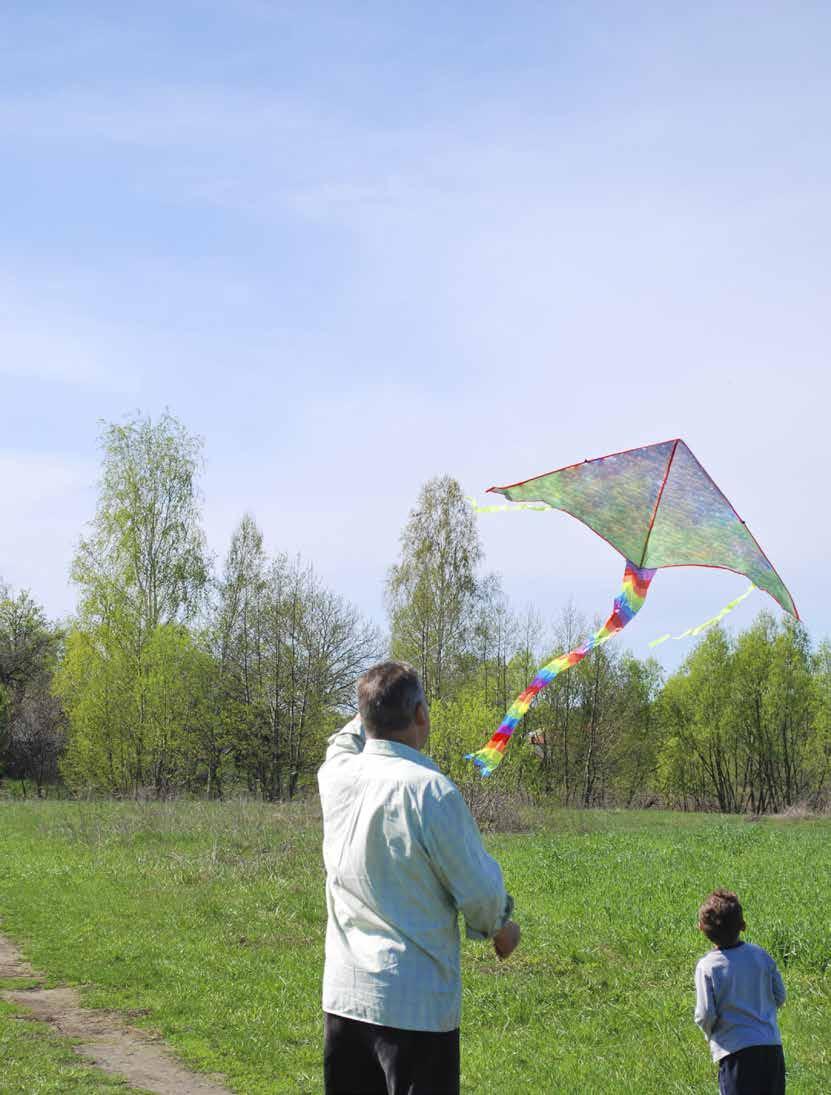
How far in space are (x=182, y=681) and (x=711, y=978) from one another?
39.1 m

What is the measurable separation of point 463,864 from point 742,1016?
240cm

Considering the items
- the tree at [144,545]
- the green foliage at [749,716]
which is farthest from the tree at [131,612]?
the green foliage at [749,716]

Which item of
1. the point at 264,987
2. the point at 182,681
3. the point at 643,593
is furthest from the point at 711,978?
the point at 182,681

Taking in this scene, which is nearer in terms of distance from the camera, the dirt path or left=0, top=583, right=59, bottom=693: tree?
the dirt path

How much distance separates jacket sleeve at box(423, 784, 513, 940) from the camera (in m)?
3.05

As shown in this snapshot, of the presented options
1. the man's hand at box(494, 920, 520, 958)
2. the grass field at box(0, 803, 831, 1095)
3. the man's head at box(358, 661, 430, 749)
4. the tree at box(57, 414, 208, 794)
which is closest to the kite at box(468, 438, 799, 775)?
the man's head at box(358, 661, 430, 749)

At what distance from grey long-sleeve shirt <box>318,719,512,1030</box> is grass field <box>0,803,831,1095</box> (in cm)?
423

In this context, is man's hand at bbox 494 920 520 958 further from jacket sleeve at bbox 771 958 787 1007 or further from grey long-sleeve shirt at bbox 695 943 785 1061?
jacket sleeve at bbox 771 958 787 1007

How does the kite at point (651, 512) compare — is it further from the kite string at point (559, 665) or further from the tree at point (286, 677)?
the tree at point (286, 677)

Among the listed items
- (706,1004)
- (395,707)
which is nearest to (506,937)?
(395,707)

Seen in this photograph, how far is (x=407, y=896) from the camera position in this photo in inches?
123

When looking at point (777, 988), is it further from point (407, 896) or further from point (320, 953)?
point (320, 953)

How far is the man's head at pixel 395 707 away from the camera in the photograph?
331cm

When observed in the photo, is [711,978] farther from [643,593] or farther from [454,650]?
[454,650]
